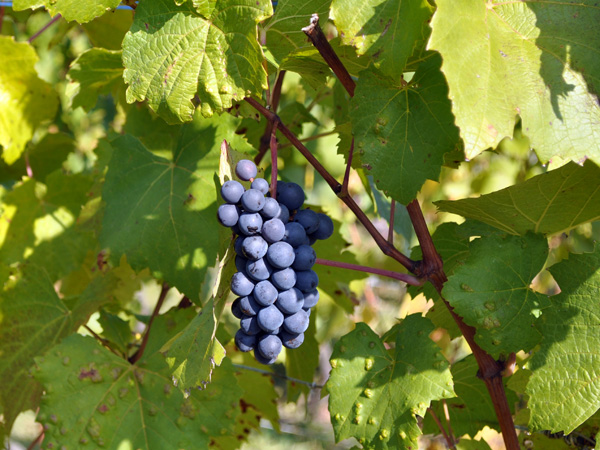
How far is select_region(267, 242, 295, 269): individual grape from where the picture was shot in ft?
3.30

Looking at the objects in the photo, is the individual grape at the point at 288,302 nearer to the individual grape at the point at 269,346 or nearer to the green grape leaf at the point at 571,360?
the individual grape at the point at 269,346

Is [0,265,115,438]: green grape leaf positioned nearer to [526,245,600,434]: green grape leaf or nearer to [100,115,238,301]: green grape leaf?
[100,115,238,301]: green grape leaf

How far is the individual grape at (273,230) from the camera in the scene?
1.01 metres

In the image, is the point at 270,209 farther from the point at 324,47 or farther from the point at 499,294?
the point at 499,294

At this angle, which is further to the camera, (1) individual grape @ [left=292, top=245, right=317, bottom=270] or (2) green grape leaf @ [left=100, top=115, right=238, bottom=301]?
(2) green grape leaf @ [left=100, top=115, right=238, bottom=301]

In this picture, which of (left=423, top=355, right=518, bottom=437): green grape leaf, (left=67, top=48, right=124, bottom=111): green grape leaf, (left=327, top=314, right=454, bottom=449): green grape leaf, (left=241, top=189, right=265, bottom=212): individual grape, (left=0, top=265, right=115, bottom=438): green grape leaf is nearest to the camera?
(left=241, top=189, right=265, bottom=212): individual grape

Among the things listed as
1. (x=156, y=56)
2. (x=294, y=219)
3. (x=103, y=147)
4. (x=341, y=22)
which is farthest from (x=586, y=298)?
(x=103, y=147)

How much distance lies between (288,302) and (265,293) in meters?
0.05

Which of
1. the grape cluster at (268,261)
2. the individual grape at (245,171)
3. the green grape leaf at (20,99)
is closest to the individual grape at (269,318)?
the grape cluster at (268,261)

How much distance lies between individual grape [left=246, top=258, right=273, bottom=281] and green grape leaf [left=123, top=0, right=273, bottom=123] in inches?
12.1

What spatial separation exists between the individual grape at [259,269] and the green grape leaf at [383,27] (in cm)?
39

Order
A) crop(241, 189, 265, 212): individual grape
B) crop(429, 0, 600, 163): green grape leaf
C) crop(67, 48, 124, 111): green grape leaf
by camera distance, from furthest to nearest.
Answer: crop(67, 48, 124, 111): green grape leaf → crop(241, 189, 265, 212): individual grape → crop(429, 0, 600, 163): green grape leaf

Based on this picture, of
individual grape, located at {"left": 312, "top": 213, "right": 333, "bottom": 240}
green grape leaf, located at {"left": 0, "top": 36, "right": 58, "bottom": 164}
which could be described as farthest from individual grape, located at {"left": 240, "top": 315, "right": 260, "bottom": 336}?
green grape leaf, located at {"left": 0, "top": 36, "right": 58, "bottom": 164}

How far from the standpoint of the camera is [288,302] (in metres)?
1.04
